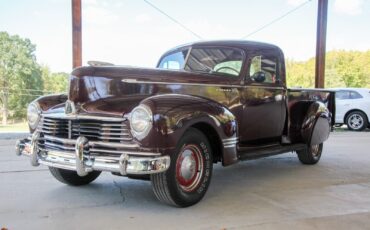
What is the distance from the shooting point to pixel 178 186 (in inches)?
143

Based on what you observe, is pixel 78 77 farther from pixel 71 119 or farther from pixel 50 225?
pixel 50 225

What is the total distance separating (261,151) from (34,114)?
2.61 meters

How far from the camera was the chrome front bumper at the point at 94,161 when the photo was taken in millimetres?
3301

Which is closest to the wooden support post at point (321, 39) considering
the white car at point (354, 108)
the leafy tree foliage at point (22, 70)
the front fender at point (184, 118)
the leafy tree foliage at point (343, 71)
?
the white car at point (354, 108)

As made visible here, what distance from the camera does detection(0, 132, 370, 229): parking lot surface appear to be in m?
3.35

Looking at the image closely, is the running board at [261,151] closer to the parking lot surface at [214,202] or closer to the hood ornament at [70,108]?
the parking lot surface at [214,202]

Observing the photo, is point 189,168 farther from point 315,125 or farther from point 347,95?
point 347,95

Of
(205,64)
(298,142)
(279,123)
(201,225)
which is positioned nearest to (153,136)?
(201,225)

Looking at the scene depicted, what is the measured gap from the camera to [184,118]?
3.57m

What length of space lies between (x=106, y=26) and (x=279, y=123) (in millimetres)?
20115

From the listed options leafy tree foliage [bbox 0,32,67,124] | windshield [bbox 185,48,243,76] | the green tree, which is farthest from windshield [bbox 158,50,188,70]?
the green tree

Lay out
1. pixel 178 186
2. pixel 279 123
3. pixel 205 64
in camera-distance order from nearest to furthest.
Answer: pixel 178 186
pixel 205 64
pixel 279 123

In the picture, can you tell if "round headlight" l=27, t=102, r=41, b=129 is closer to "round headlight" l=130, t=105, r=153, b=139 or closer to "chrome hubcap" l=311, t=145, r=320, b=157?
"round headlight" l=130, t=105, r=153, b=139

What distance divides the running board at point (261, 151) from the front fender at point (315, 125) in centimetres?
27
